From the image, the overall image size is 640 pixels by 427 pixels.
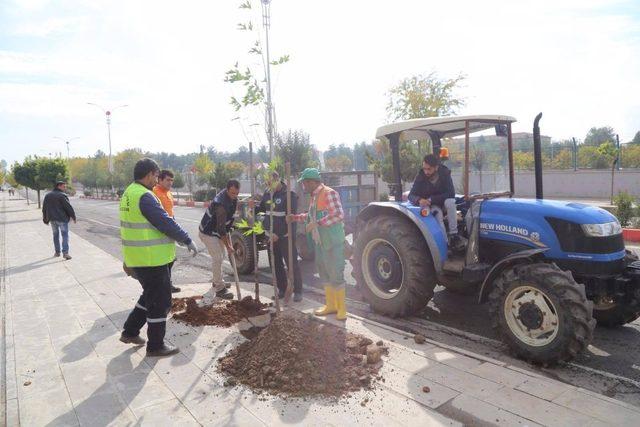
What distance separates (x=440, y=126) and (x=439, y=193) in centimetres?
96

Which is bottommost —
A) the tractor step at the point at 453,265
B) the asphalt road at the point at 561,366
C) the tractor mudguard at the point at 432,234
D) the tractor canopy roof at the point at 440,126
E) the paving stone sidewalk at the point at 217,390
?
the asphalt road at the point at 561,366

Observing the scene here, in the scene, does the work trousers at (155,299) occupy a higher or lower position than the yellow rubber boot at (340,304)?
higher

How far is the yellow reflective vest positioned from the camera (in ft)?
14.1

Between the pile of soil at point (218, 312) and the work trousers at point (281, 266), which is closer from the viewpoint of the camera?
the pile of soil at point (218, 312)

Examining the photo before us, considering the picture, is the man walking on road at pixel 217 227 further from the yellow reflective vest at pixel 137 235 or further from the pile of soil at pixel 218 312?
the yellow reflective vest at pixel 137 235

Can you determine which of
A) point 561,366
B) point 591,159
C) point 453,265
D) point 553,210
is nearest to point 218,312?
point 453,265

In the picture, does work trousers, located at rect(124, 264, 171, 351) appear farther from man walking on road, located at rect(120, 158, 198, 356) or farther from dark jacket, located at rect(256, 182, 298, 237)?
dark jacket, located at rect(256, 182, 298, 237)

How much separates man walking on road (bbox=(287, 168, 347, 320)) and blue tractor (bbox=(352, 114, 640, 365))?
0.50 m

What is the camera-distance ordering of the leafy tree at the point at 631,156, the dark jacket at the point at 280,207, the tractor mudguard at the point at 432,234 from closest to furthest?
the tractor mudguard at the point at 432,234 < the dark jacket at the point at 280,207 < the leafy tree at the point at 631,156

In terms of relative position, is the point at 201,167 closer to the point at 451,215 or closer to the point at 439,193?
the point at 439,193

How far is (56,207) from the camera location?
10.3m

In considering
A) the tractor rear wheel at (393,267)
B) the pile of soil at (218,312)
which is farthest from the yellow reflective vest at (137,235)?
the tractor rear wheel at (393,267)

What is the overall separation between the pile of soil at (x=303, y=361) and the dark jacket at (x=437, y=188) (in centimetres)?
187

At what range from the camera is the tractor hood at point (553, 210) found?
13.6 feet
